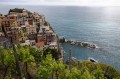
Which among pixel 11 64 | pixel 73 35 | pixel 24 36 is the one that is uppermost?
pixel 11 64

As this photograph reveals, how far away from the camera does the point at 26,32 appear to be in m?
78.9

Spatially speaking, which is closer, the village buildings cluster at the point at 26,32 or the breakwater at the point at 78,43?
the village buildings cluster at the point at 26,32

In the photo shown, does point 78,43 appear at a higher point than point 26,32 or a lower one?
lower

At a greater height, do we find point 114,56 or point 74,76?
point 74,76

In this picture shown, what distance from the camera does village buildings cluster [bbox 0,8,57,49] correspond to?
6994 cm

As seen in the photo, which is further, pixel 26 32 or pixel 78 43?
pixel 78 43

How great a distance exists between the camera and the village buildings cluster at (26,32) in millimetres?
69938

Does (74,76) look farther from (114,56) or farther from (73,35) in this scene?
(73,35)

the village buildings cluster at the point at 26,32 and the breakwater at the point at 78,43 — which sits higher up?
the village buildings cluster at the point at 26,32

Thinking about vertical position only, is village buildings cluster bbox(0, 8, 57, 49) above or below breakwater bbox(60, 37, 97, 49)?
above

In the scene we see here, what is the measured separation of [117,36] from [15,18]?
51317mm

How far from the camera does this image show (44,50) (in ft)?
217

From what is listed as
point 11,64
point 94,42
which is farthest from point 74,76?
point 94,42

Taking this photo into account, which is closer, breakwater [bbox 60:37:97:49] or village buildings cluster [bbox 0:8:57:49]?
village buildings cluster [bbox 0:8:57:49]
